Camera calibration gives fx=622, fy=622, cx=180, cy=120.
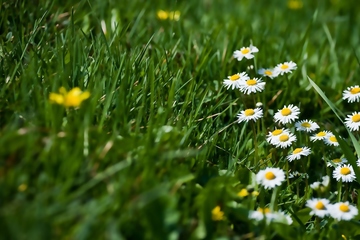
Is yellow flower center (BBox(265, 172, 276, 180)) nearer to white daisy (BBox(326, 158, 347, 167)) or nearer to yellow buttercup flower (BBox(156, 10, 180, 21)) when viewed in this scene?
white daisy (BBox(326, 158, 347, 167))

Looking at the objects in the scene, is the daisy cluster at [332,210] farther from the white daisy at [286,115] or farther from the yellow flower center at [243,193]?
the white daisy at [286,115]

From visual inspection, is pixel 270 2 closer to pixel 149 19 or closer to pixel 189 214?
pixel 149 19

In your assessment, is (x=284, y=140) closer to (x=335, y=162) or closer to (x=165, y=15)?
(x=335, y=162)

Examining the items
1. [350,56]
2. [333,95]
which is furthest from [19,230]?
[350,56]

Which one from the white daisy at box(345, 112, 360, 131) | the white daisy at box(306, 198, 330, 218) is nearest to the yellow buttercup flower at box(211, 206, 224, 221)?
the white daisy at box(306, 198, 330, 218)

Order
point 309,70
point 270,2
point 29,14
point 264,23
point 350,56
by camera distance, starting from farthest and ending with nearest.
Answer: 1. point 270,2
2. point 264,23
3. point 350,56
4. point 309,70
5. point 29,14

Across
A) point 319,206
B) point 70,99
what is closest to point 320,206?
point 319,206
